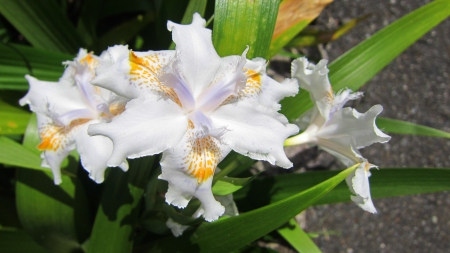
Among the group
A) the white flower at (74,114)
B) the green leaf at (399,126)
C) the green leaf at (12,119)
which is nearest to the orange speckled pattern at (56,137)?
the white flower at (74,114)

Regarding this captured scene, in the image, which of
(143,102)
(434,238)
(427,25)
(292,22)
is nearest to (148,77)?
(143,102)

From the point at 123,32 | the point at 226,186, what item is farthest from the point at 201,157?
the point at 123,32

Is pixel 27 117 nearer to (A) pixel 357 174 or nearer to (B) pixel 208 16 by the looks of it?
(B) pixel 208 16

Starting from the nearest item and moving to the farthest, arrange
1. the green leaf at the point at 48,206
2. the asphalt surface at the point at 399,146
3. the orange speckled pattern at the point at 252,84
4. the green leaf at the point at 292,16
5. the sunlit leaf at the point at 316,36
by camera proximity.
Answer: the orange speckled pattern at the point at 252,84
the green leaf at the point at 48,206
the green leaf at the point at 292,16
the sunlit leaf at the point at 316,36
the asphalt surface at the point at 399,146

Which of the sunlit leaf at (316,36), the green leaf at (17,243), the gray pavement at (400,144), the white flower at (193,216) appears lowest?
the gray pavement at (400,144)

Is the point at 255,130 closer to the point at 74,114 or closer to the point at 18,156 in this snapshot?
the point at 74,114

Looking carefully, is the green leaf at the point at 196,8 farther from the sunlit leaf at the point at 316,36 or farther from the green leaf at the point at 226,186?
the sunlit leaf at the point at 316,36
